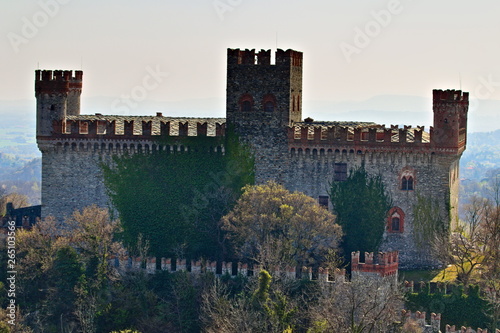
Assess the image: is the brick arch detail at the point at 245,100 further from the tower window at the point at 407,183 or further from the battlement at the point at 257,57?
the tower window at the point at 407,183

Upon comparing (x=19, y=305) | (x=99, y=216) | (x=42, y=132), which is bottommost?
(x=19, y=305)

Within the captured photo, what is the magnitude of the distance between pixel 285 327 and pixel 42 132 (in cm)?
2111

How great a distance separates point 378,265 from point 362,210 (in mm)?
6985

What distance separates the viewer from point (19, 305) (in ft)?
190

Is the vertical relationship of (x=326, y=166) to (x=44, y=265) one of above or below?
above

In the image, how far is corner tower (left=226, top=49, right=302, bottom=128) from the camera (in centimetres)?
6138

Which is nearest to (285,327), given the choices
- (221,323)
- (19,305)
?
(221,323)

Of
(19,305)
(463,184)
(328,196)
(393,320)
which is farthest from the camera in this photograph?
(463,184)

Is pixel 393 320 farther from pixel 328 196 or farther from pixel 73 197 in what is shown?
pixel 73 197

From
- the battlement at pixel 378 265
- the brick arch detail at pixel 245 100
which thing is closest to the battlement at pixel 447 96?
the battlement at pixel 378 265

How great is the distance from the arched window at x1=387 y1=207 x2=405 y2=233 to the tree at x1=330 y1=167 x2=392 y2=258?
293 mm

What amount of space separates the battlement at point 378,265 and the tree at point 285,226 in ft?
8.25

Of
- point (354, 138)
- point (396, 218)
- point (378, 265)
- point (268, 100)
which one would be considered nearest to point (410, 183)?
point (396, 218)

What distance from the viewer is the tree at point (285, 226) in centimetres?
5747
